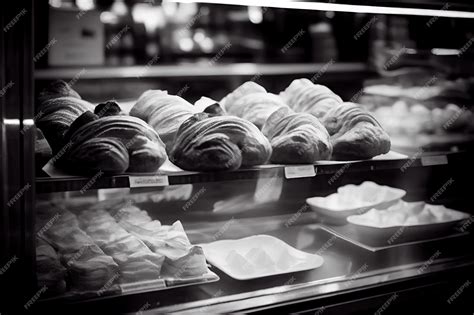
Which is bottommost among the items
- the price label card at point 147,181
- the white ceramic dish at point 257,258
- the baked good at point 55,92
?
the white ceramic dish at point 257,258

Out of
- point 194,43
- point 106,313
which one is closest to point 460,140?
point 106,313

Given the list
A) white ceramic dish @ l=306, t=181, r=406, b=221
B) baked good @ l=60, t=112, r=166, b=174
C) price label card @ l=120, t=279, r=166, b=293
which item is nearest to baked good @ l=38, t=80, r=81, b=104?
A: baked good @ l=60, t=112, r=166, b=174

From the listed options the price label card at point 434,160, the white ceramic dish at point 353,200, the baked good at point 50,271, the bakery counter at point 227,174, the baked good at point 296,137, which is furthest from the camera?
the white ceramic dish at point 353,200

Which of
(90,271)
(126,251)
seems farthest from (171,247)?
(90,271)

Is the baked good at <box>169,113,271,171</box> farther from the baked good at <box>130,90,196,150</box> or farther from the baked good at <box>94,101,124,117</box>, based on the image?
the baked good at <box>94,101,124,117</box>

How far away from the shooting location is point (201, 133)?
1.83 m

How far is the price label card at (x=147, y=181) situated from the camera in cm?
162

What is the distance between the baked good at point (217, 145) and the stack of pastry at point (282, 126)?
74 mm

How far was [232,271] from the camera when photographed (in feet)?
6.68

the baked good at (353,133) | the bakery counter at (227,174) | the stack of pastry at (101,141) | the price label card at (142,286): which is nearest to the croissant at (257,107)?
the baked good at (353,133)

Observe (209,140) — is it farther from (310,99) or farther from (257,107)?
(310,99)

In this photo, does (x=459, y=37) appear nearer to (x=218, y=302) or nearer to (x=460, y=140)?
(x=460, y=140)

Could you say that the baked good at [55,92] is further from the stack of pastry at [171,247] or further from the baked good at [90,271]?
the baked good at [90,271]

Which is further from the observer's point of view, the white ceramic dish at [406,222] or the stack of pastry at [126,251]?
the white ceramic dish at [406,222]
